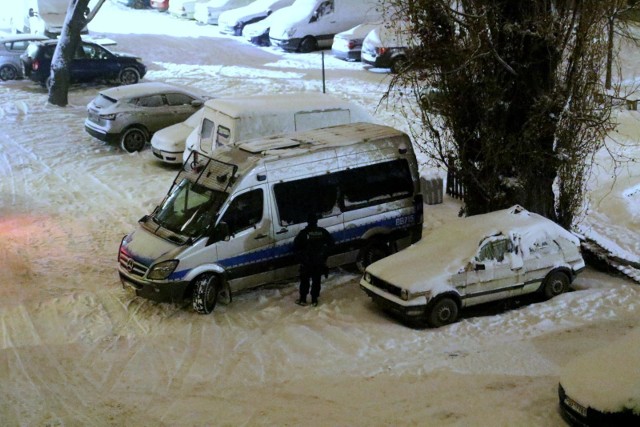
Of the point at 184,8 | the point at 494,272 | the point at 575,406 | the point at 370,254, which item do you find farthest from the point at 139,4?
the point at 575,406

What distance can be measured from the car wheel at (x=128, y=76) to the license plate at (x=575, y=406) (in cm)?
2171

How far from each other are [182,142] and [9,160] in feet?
15.1

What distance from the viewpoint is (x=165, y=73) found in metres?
30.0

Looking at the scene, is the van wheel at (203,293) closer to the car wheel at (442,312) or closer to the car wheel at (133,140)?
the car wheel at (442,312)

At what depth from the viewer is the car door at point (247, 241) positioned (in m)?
12.9

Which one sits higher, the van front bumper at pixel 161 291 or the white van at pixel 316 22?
the white van at pixel 316 22

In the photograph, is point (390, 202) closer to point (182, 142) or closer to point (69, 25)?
point (182, 142)

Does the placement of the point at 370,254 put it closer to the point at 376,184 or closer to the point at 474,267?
the point at 376,184

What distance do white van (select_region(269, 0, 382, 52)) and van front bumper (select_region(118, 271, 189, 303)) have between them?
815 inches

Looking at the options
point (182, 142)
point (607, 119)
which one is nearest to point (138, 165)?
point (182, 142)

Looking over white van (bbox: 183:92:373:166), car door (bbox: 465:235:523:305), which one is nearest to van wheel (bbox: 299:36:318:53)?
white van (bbox: 183:92:373:166)

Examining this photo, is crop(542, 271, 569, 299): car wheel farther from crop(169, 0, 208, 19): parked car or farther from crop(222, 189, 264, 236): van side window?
crop(169, 0, 208, 19): parked car

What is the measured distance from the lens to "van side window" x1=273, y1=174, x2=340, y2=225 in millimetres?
13383

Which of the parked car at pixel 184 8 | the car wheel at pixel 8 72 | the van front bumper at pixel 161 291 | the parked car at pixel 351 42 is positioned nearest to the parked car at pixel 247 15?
the parked car at pixel 184 8
